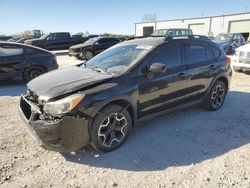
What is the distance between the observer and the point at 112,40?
17.2 meters

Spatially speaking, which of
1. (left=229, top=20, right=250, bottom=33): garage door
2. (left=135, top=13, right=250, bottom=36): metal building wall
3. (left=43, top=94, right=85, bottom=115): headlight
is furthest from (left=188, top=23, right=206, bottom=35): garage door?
(left=43, top=94, right=85, bottom=115): headlight

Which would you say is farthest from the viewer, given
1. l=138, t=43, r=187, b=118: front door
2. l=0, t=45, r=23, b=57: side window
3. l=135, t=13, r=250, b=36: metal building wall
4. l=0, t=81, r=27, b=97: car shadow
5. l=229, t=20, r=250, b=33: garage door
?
l=135, t=13, r=250, b=36: metal building wall

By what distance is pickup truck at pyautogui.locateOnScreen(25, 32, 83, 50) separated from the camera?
20.3 m

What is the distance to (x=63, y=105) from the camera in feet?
10.4

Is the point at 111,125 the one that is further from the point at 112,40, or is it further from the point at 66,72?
the point at 112,40

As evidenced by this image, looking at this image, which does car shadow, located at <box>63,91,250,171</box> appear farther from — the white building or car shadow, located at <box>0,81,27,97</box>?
the white building

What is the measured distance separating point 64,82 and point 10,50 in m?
5.36

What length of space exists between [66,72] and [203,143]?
2631 mm

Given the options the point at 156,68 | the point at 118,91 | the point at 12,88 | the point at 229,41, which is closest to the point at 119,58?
the point at 156,68

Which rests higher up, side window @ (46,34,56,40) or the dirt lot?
side window @ (46,34,56,40)

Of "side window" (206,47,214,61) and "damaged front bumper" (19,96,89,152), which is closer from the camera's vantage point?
"damaged front bumper" (19,96,89,152)

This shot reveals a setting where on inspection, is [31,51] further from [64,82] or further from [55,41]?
[55,41]

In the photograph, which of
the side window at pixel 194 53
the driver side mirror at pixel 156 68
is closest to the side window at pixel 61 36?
the side window at pixel 194 53

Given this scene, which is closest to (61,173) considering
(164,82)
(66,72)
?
(66,72)
